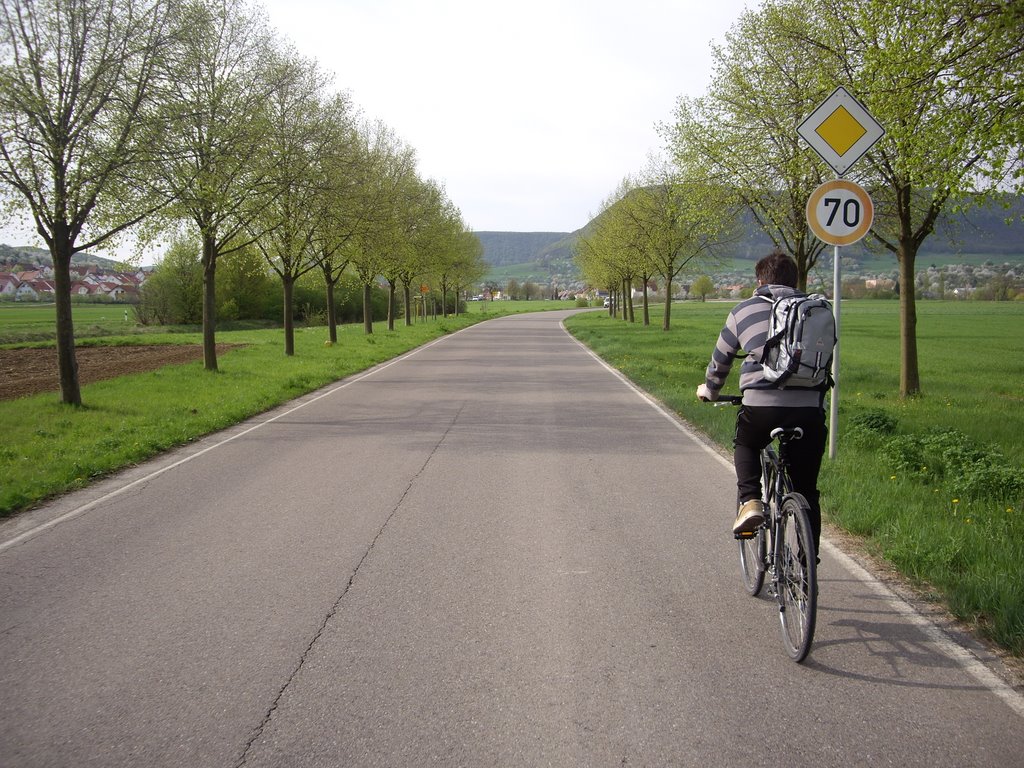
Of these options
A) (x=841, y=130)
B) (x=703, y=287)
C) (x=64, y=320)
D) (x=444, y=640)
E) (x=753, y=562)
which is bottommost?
(x=444, y=640)

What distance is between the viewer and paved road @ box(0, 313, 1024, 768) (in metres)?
3.16

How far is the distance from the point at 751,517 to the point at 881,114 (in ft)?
24.3

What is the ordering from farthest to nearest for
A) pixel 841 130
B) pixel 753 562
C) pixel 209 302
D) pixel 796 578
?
pixel 209 302
pixel 841 130
pixel 753 562
pixel 796 578

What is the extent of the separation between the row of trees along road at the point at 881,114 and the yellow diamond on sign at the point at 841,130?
151 cm

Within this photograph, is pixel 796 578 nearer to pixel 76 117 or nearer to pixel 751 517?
Answer: pixel 751 517

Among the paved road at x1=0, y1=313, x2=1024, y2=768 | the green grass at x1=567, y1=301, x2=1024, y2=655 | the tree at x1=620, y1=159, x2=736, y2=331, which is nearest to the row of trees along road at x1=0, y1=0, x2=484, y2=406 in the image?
the paved road at x1=0, y1=313, x2=1024, y2=768

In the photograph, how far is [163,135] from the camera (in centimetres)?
1339

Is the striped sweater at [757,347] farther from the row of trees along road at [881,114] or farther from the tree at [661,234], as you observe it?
the tree at [661,234]

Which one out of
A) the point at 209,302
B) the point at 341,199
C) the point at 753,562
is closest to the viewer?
the point at 753,562

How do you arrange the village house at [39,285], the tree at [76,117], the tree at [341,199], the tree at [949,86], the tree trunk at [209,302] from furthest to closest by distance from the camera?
the village house at [39,285]
the tree at [341,199]
the tree trunk at [209,302]
the tree at [76,117]
the tree at [949,86]

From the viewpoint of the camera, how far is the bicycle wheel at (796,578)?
3713mm

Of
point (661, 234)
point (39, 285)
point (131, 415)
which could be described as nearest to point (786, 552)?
point (131, 415)

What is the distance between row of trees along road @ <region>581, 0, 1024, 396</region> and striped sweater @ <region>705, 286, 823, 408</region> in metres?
5.68

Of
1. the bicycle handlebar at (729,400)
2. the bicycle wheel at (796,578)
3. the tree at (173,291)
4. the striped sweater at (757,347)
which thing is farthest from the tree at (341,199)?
the tree at (173,291)
